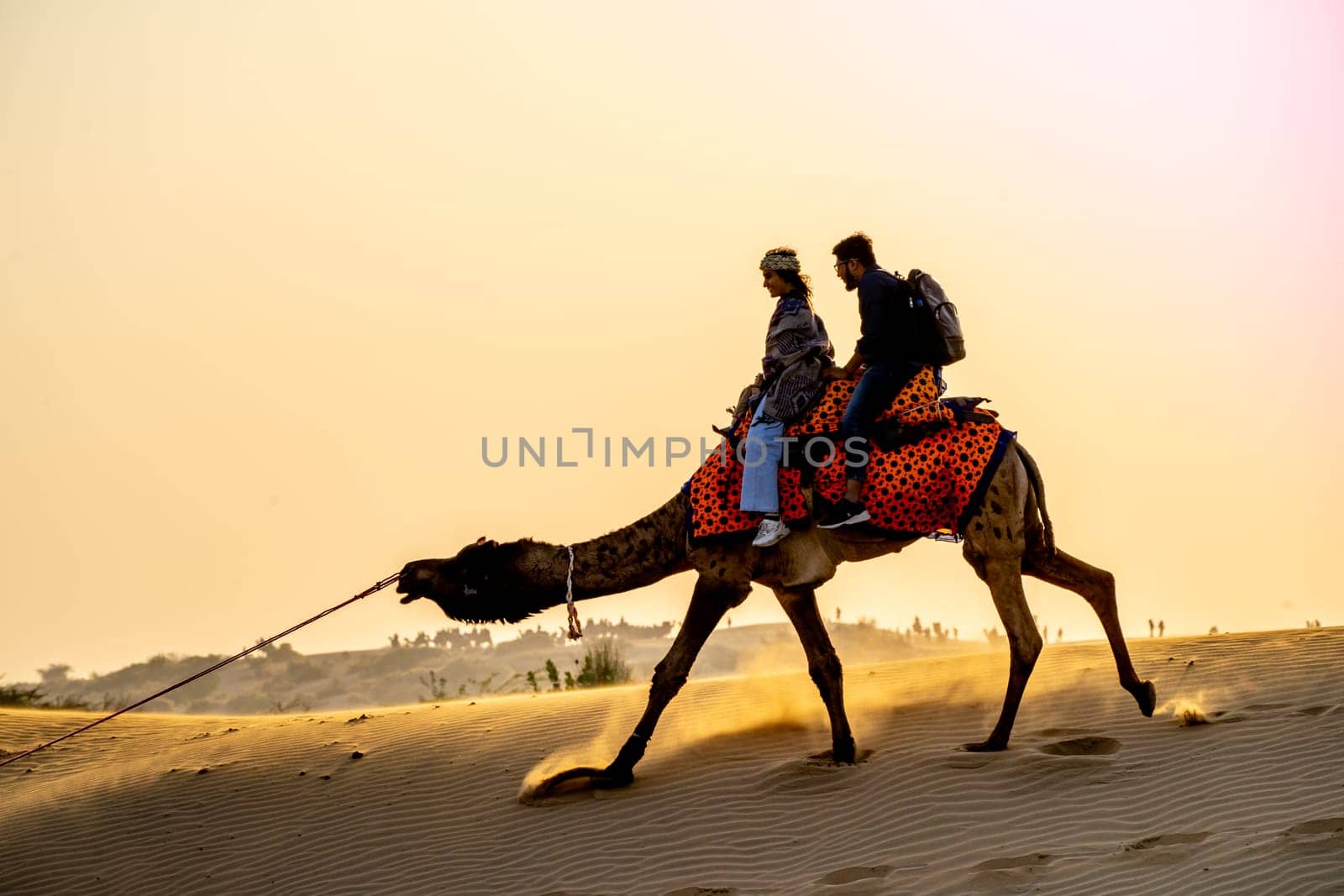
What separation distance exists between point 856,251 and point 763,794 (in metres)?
3.91

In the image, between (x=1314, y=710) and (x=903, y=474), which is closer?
(x=903, y=474)

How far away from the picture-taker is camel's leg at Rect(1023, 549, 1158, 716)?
1056cm

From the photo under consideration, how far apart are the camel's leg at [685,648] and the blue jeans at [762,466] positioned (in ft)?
2.01

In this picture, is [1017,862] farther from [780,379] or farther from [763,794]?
[780,379]

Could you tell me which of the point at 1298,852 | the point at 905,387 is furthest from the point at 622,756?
the point at 1298,852

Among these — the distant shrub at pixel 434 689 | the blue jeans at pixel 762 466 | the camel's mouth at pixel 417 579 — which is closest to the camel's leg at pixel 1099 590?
the blue jeans at pixel 762 466

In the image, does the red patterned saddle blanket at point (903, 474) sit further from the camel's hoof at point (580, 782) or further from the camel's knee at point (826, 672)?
the camel's hoof at point (580, 782)

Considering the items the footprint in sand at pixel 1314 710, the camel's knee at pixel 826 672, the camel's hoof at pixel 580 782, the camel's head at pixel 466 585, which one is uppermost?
the camel's head at pixel 466 585

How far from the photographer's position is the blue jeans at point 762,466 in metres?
9.97

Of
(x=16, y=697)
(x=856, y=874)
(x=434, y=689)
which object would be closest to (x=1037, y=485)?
(x=856, y=874)

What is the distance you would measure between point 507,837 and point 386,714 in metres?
4.07

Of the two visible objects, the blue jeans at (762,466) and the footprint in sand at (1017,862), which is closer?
the footprint in sand at (1017,862)

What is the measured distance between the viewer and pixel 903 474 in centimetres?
992

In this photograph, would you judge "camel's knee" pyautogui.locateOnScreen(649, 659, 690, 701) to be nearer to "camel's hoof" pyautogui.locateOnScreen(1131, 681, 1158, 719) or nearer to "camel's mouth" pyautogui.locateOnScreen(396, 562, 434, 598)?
"camel's mouth" pyautogui.locateOnScreen(396, 562, 434, 598)
